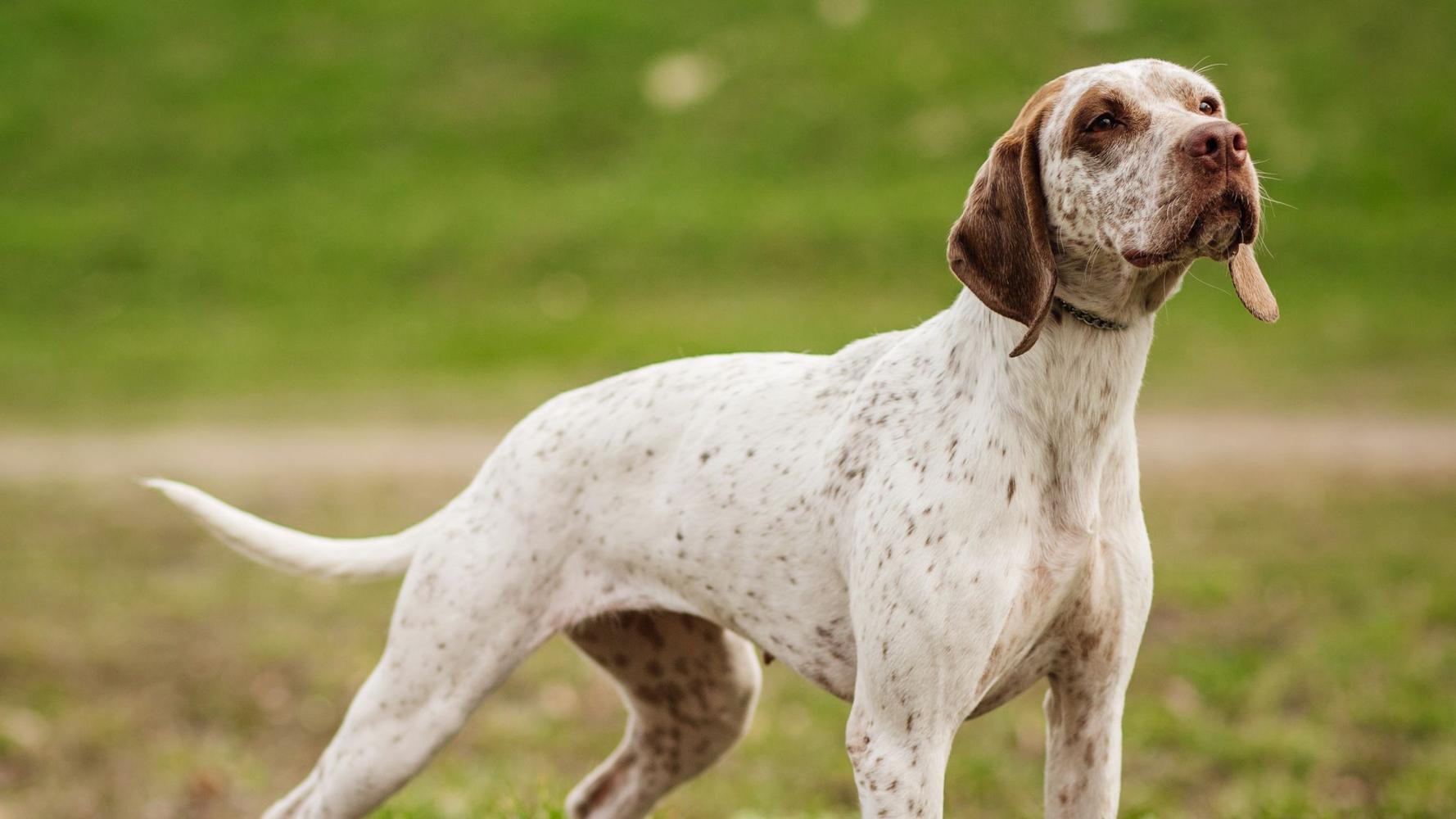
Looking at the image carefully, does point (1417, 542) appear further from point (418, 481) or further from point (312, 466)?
point (312, 466)

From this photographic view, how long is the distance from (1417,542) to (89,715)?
238 inches

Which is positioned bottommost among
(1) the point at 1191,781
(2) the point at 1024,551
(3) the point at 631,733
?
(1) the point at 1191,781

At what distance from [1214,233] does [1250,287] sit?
385mm

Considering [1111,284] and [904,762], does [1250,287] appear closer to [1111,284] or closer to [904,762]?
[1111,284]

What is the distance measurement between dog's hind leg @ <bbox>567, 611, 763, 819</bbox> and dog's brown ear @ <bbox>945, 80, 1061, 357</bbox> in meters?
1.34

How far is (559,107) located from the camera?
17422 mm

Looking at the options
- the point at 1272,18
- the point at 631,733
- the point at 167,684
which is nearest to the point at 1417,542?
the point at 631,733

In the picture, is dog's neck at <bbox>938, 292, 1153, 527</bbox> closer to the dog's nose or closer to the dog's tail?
the dog's nose

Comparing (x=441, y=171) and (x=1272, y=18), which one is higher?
(x=1272, y=18)

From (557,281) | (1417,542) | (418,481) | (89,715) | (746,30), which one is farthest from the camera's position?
(746,30)

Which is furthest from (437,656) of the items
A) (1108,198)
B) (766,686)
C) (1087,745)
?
(766,686)

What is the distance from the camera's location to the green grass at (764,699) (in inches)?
195

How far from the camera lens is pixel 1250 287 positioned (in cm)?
296

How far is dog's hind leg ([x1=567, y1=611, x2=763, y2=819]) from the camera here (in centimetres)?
375
